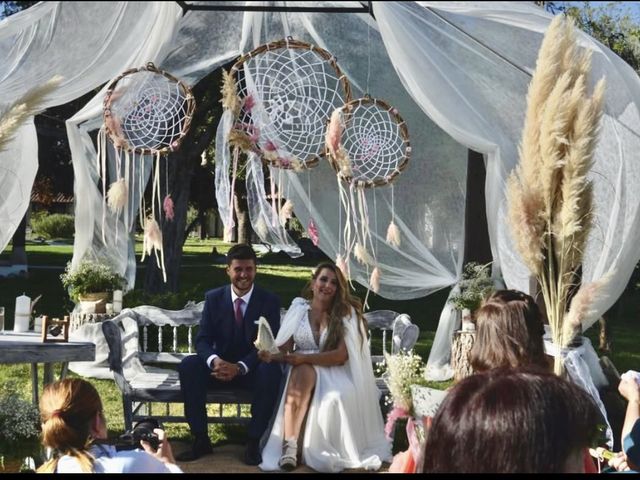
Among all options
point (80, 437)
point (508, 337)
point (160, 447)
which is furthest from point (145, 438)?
point (508, 337)

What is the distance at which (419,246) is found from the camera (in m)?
6.28

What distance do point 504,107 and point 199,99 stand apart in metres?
5.81

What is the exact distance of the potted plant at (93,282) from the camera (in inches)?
243

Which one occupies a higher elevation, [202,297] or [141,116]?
[141,116]

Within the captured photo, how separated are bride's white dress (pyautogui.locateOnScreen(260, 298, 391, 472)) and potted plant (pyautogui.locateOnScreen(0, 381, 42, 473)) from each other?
4.33ft

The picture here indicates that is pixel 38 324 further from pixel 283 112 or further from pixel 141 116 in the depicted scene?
pixel 283 112

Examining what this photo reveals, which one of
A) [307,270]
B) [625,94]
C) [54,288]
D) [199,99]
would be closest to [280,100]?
[625,94]

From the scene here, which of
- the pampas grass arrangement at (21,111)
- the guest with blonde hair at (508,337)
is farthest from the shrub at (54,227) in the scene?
the guest with blonde hair at (508,337)

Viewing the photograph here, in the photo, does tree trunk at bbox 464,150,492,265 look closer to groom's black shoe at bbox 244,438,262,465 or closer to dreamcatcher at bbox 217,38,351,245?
dreamcatcher at bbox 217,38,351,245

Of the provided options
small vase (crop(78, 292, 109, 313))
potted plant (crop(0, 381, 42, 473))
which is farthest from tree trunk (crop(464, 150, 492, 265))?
potted plant (crop(0, 381, 42, 473))

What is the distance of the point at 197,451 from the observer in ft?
16.8

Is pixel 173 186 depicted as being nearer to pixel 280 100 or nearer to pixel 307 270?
pixel 280 100

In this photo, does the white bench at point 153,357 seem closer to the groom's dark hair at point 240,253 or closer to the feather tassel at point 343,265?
the feather tassel at point 343,265

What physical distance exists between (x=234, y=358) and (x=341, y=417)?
2.61ft
